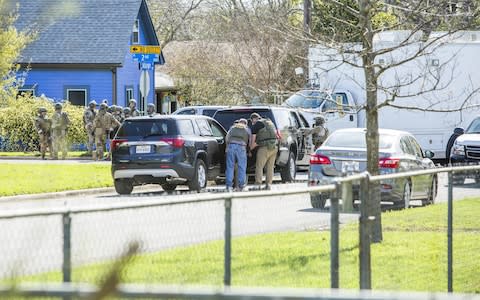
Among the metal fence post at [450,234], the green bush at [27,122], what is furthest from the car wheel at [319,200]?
the green bush at [27,122]

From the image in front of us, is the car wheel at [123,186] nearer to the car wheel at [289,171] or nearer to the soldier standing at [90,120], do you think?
the car wheel at [289,171]

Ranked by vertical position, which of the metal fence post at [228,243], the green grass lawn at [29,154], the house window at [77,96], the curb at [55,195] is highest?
the house window at [77,96]

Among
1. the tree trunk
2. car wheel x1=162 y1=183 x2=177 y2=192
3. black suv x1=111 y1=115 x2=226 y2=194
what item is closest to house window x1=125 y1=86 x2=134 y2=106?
car wheel x1=162 y1=183 x2=177 y2=192

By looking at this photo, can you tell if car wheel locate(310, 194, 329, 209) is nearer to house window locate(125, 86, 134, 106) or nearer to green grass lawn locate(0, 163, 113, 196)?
green grass lawn locate(0, 163, 113, 196)

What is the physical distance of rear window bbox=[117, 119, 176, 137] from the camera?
79.2ft

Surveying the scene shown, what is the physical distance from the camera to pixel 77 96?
47594 millimetres

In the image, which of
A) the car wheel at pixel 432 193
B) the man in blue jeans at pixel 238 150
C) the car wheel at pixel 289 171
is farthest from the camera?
the car wheel at pixel 289 171

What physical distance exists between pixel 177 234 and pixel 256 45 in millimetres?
40453

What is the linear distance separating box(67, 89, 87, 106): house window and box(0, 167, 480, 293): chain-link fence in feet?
121

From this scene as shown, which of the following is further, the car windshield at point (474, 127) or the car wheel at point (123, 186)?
the car windshield at point (474, 127)

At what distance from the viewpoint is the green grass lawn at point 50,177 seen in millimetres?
23672

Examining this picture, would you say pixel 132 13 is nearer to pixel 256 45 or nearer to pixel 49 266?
pixel 256 45

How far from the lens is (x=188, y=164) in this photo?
24.0 m

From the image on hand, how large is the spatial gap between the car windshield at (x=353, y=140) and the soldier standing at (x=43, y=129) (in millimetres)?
16320
